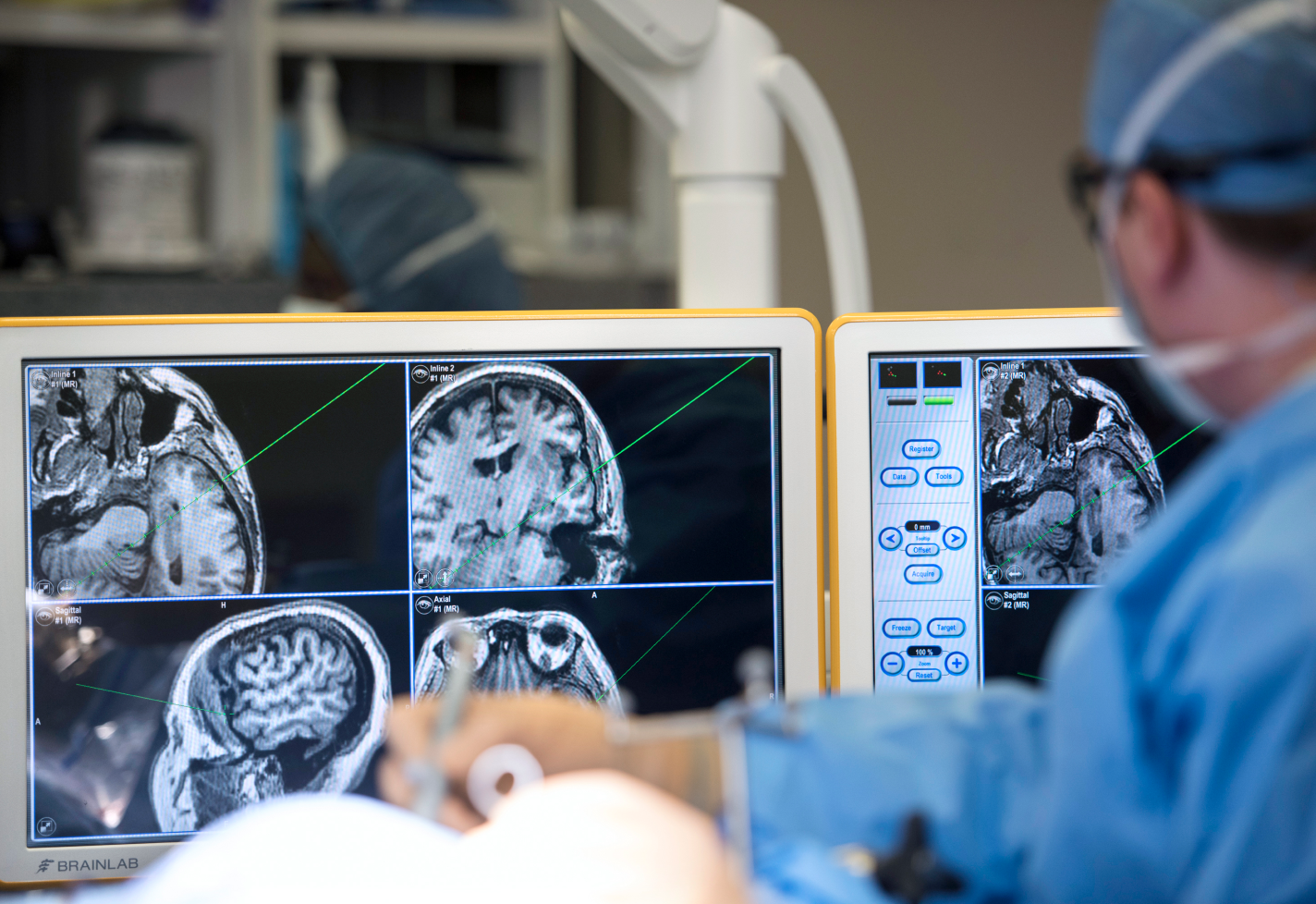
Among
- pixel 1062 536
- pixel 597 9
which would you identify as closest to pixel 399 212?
pixel 597 9

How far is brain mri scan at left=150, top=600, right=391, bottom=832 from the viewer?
681mm

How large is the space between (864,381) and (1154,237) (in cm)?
29

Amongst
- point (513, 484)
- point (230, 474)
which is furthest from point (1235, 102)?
point (230, 474)

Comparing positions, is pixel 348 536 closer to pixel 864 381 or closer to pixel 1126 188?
pixel 864 381

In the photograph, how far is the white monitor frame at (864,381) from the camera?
707 mm

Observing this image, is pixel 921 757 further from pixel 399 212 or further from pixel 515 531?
pixel 399 212

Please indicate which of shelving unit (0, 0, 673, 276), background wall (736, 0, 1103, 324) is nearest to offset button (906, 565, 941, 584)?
background wall (736, 0, 1103, 324)

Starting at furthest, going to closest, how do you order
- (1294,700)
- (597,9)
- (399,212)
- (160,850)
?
(399,212) < (597,9) < (160,850) < (1294,700)

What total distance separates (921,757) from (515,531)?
0.97 ft

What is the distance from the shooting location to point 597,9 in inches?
30.8

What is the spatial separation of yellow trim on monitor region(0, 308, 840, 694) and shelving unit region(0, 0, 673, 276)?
1.07 m

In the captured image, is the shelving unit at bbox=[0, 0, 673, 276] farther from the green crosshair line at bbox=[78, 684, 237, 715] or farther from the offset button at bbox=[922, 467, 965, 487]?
the offset button at bbox=[922, 467, 965, 487]

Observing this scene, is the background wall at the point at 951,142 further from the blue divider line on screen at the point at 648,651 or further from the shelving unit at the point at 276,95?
the blue divider line on screen at the point at 648,651

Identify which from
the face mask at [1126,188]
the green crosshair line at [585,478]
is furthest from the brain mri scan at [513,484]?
the face mask at [1126,188]
